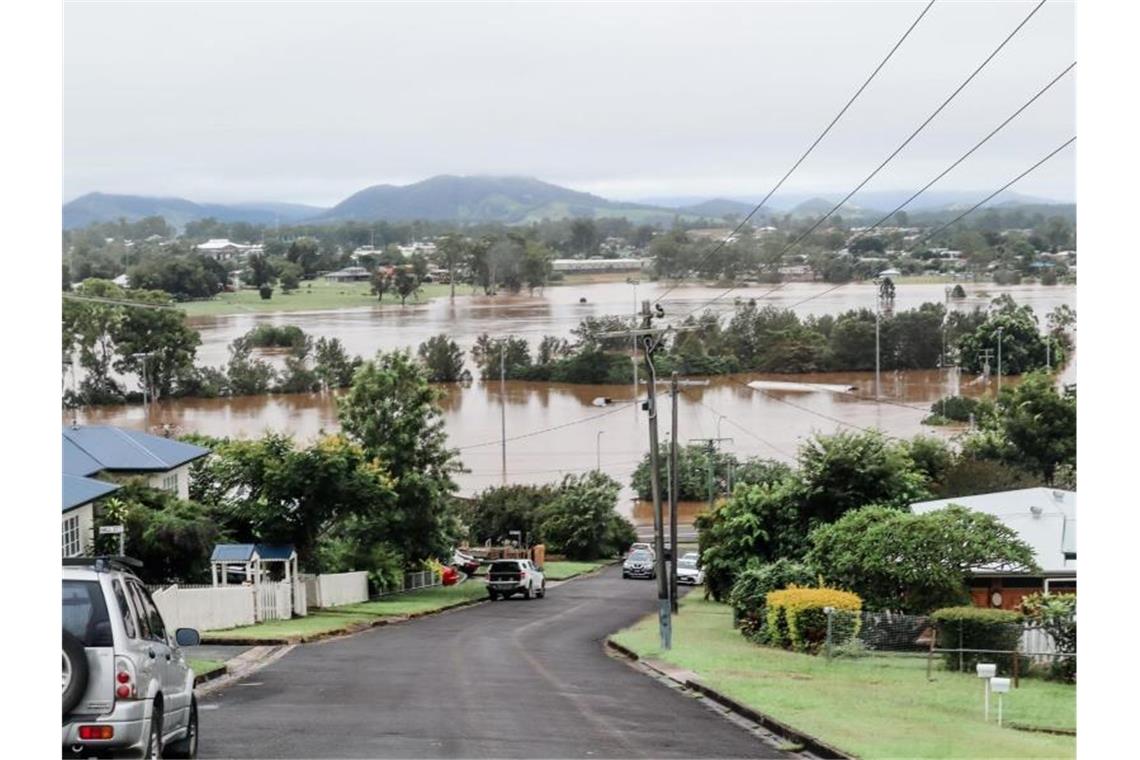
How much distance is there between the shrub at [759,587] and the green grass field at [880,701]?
1.90m

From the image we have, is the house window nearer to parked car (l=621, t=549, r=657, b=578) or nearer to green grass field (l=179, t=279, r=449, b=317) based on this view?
parked car (l=621, t=549, r=657, b=578)

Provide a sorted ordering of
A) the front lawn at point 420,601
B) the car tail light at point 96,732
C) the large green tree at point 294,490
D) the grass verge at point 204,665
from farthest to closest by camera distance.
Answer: the large green tree at point 294,490 < the front lawn at point 420,601 < the grass verge at point 204,665 < the car tail light at point 96,732

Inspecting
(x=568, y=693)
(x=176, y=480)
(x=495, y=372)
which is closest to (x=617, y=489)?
(x=495, y=372)

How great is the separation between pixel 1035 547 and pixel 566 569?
159 ft

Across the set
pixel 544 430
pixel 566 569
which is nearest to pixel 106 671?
pixel 566 569

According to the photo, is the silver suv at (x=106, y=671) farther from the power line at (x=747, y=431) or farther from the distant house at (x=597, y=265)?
the distant house at (x=597, y=265)

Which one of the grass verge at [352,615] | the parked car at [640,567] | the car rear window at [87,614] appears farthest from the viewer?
the parked car at [640,567]

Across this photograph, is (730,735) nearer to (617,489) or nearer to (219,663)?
(219,663)

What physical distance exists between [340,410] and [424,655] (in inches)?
1393

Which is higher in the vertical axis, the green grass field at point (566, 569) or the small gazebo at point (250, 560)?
the small gazebo at point (250, 560)

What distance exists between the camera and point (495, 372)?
113 meters

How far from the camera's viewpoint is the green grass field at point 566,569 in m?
78.7

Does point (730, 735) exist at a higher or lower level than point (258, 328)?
lower

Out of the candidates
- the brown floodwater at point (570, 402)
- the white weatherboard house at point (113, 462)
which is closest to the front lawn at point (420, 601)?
the white weatherboard house at point (113, 462)
